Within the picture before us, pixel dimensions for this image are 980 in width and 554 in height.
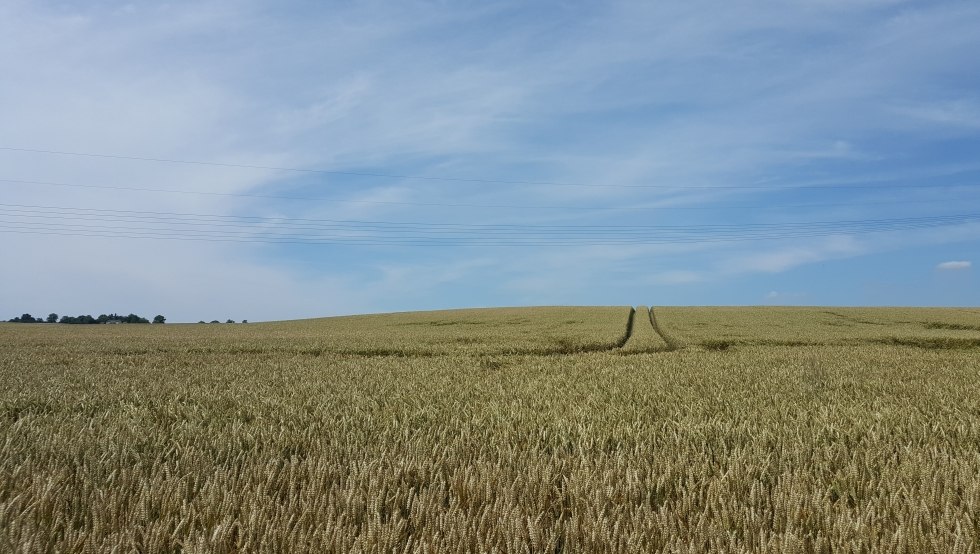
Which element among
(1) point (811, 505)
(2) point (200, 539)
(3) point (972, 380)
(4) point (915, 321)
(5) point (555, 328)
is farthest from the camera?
(4) point (915, 321)

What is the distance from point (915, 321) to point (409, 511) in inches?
1759

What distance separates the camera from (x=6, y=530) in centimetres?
293

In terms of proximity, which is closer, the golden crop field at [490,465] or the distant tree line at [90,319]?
the golden crop field at [490,465]

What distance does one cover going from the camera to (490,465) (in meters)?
4.12

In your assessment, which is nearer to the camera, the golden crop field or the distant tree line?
the golden crop field

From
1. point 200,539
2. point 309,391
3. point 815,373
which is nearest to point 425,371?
point 309,391

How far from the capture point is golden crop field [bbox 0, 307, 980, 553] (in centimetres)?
291

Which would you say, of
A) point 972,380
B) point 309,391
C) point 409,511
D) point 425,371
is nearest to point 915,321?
point 972,380

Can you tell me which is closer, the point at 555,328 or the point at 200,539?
the point at 200,539

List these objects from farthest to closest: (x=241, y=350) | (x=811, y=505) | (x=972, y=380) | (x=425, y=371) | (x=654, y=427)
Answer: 1. (x=241, y=350)
2. (x=425, y=371)
3. (x=972, y=380)
4. (x=654, y=427)
5. (x=811, y=505)

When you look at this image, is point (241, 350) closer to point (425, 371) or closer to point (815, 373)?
point (425, 371)

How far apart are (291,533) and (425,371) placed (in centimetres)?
970

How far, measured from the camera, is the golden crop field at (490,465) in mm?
2910

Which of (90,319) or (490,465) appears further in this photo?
(90,319)
